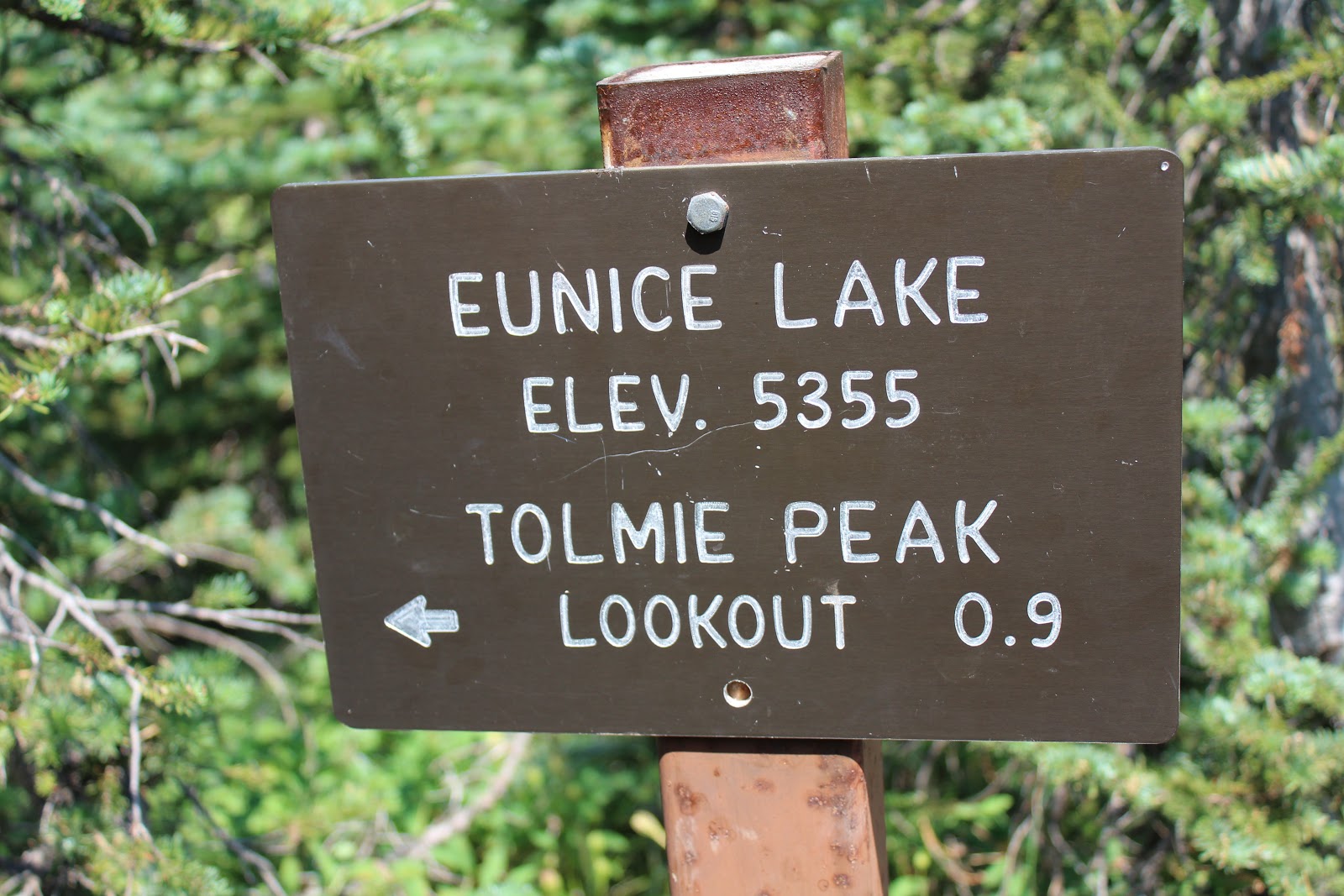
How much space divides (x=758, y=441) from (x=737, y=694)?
0.28 m

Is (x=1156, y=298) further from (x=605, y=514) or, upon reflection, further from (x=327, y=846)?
(x=327, y=846)

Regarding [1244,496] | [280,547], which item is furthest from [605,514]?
[280,547]

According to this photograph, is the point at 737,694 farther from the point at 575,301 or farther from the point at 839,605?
the point at 575,301

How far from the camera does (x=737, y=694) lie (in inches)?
48.2

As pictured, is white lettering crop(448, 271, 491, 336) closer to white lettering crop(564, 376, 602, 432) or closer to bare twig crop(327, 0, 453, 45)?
white lettering crop(564, 376, 602, 432)

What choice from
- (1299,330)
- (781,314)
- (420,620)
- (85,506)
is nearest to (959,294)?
(781,314)

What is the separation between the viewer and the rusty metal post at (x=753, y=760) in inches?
46.7

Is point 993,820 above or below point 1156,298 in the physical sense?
below

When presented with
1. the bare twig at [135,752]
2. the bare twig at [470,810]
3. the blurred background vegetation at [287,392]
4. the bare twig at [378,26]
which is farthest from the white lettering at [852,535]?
the bare twig at [470,810]

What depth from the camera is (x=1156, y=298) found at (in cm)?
108

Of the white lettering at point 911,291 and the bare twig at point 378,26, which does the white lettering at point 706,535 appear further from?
the bare twig at point 378,26

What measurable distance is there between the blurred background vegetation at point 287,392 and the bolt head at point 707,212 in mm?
903

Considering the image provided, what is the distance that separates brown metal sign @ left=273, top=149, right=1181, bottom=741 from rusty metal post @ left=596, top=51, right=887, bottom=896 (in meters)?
0.08

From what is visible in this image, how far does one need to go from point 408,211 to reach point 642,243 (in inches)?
10.3
